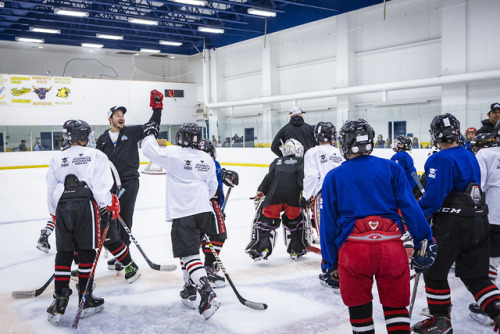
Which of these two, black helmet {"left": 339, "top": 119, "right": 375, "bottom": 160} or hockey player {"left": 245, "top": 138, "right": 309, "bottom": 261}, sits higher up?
black helmet {"left": 339, "top": 119, "right": 375, "bottom": 160}

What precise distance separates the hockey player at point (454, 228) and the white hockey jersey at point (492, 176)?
405 mm

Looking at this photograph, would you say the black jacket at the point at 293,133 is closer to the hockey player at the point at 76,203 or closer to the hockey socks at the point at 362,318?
the hockey player at the point at 76,203

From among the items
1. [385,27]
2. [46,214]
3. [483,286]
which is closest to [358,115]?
[385,27]

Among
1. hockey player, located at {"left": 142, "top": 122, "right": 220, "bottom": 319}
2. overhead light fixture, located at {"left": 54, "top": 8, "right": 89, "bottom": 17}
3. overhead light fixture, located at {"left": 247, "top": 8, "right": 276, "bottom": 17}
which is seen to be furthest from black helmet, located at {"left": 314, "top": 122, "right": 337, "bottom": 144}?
overhead light fixture, located at {"left": 54, "top": 8, "right": 89, "bottom": 17}

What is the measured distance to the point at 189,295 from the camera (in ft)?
10.3

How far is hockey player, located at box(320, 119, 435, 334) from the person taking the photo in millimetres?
1909

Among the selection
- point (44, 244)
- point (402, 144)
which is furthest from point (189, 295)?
point (402, 144)

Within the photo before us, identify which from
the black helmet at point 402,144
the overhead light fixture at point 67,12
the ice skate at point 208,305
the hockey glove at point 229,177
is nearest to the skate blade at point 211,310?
the ice skate at point 208,305

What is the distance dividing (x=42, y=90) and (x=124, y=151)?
16694 millimetres

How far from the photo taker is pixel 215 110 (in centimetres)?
2166

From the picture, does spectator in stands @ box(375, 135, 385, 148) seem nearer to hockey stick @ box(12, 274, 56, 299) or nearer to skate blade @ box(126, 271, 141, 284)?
skate blade @ box(126, 271, 141, 284)

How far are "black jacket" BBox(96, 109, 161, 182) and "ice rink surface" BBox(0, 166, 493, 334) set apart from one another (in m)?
0.88

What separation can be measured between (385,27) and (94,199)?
1385 centimetres

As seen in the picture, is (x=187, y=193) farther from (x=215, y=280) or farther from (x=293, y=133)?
(x=293, y=133)
